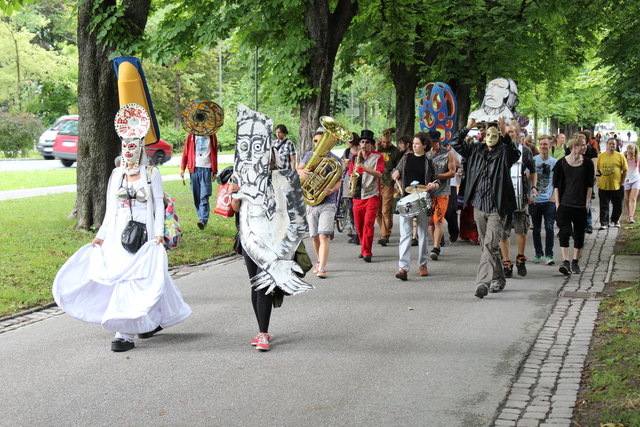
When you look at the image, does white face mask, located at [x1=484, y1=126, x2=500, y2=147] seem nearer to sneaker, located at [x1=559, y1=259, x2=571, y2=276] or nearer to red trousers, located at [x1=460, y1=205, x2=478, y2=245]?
sneaker, located at [x1=559, y1=259, x2=571, y2=276]

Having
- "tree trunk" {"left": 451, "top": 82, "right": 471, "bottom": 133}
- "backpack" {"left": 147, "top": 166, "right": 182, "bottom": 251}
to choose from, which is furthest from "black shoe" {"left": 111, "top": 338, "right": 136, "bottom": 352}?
"tree trunk" {"left": 451, "top": 82, "right": 471, "bottom": 133}

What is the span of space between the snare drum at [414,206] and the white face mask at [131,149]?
175 inches

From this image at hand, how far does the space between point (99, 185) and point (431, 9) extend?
448 inches

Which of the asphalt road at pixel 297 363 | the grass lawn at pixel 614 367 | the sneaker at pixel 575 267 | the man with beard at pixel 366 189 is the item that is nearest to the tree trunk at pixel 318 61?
the man with beard at pixel 366 189

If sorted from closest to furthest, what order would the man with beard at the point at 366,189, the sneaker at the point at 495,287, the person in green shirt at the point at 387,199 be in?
the sneaker at the point at 495,287 < the man with beard at the point at 366,189 < the person in green shirt at the point at 387,199

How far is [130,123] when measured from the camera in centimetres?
783

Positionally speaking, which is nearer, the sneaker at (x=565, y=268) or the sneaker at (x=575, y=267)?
the sneaker at (x=565, y=268)

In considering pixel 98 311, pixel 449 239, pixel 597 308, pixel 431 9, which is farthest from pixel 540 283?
pixel 431 9

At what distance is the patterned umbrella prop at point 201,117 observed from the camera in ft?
50.6

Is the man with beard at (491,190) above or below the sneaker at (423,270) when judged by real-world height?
above

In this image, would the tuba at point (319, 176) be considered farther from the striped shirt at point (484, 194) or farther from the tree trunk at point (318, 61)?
the tree trunk at point (318, 61)

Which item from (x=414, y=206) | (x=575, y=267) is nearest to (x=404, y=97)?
(x=575, y=267)

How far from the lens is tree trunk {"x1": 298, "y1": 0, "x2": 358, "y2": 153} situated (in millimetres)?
17203

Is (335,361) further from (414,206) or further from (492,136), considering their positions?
(414,206)
